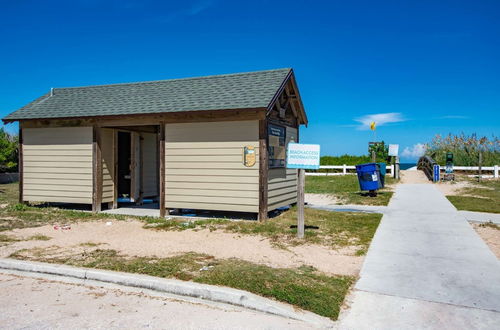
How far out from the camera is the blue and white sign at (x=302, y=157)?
794 centimetres

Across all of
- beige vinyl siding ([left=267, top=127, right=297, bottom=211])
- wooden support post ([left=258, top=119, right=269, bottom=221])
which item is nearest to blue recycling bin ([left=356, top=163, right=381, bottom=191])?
beige vinyl siding ([left=267, top=127, right=297, bottom=211])

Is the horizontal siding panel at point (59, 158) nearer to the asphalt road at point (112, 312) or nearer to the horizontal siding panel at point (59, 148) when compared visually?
the horizontal siding panel at point (59, 148)

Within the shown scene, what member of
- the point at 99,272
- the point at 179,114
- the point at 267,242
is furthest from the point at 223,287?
the point at 179,114

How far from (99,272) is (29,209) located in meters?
8.22

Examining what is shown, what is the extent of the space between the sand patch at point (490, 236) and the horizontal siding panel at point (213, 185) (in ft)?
16.9

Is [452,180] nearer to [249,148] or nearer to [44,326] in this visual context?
[249,148]

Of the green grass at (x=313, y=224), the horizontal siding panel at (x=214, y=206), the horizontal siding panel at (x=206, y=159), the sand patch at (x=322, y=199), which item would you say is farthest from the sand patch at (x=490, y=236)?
the horizontal siding panel at (x=206, y=159)

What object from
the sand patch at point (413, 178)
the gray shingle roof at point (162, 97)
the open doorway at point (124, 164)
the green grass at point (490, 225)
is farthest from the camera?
the sand patch at point (413, 178)

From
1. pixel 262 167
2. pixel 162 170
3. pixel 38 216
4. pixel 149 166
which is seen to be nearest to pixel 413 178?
pixel 149 166

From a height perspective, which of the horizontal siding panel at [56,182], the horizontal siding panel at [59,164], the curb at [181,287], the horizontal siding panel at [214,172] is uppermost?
the horizontal siding panel at [59,164]

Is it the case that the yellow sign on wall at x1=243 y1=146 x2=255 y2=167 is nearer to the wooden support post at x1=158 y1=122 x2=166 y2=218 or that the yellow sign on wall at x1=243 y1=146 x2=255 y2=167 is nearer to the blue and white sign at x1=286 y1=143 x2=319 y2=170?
the blue and white sign at x1=286 y1=143 x2=319 y2=170

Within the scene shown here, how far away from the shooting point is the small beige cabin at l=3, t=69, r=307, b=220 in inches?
403

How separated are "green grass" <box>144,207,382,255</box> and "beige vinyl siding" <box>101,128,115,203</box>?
297 centimetres

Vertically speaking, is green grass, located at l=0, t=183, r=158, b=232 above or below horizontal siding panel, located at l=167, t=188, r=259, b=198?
below
